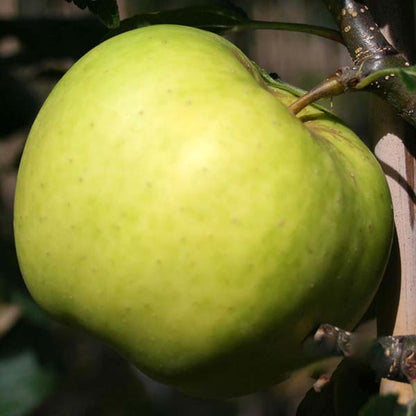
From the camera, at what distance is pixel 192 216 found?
530 millimetres

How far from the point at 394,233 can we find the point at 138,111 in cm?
26

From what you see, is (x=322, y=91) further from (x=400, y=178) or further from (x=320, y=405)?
(x=320, y=405)

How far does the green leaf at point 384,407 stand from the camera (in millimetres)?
535

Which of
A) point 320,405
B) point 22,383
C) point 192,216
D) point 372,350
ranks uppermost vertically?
point 192,216

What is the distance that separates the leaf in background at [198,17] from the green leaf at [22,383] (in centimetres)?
40

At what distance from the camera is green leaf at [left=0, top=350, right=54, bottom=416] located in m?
0.89

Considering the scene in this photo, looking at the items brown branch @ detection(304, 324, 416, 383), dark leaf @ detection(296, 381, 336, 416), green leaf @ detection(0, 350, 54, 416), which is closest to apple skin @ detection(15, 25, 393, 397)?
brown branch @ detection(304, 324, 416, 383)

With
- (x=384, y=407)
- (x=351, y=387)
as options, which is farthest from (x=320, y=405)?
(x=384, y=407)

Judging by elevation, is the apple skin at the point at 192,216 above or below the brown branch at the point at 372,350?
above

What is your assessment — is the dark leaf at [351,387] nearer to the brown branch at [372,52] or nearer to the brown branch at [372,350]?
the brown branch at [372,350]

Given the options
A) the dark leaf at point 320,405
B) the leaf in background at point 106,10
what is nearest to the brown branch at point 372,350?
the dark leaf at point 320,405

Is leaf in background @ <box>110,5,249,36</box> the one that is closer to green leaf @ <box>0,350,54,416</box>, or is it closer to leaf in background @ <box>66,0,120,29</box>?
leaf in background @ <box>66,0,120,29</box>

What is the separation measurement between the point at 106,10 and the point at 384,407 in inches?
16.2

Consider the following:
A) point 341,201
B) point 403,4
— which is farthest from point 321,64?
point 341,201
